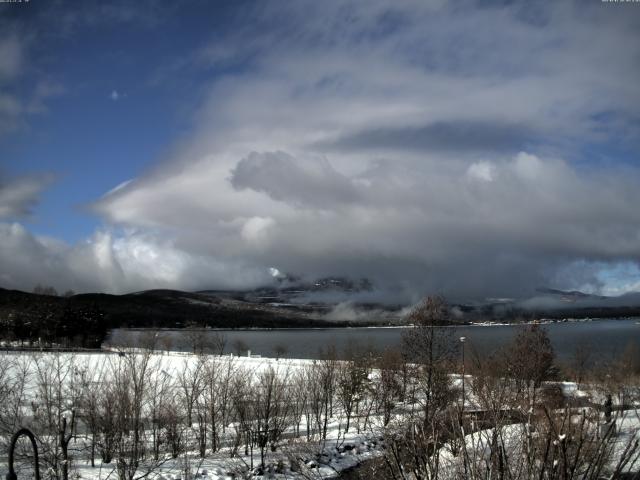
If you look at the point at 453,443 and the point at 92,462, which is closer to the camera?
the point at 453,443

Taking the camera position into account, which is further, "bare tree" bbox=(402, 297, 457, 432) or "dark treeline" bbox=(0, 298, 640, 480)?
"bare tree" bbox=(402, 297, 457, 432)

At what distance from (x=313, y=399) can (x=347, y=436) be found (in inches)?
244

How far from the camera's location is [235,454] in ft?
105

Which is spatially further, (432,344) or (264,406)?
(432,344)

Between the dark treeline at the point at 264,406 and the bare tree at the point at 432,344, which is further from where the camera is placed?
the bare tree at the point at 432,344

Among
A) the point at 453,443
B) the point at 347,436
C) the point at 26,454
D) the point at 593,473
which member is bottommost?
the point at 347,436

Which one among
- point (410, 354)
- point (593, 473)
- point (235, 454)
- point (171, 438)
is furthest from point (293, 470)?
point (593, 473)

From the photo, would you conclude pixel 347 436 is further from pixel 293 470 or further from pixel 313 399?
pixel 293 470

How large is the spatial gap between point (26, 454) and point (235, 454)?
39.0 ft

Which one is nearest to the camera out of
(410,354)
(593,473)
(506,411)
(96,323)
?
(593,473)

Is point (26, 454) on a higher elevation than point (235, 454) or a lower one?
higher

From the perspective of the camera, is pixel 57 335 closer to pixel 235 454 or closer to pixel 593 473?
pixel 235 454

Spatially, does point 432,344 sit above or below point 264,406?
above

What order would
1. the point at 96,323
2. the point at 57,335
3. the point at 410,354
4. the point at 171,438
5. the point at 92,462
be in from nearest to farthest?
1. the point at 92,462
2. the point at 171,438
3. the point at 410,354
4. the point at 57,335
5. the point at 96,323
